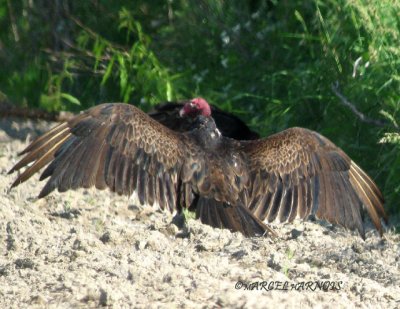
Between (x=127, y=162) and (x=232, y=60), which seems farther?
(x=232, y=60)

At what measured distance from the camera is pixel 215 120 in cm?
732

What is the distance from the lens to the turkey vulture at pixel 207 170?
19.7ft

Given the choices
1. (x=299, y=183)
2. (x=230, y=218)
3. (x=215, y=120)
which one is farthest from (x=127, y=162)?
(x=215, y=120)

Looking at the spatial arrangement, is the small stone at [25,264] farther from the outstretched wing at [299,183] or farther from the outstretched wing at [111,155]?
the outstretched wing at [299,183]

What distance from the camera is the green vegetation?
23.3 feet

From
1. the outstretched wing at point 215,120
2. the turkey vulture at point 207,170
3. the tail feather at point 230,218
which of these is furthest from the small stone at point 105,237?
the outstretched wing at point 215,120

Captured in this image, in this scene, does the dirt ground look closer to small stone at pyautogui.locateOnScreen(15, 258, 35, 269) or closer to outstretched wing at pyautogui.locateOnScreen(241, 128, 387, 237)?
small stone at pyautogui.locateOnScreen(15, 258, 35, 269)

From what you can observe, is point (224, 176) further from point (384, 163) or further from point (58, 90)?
point (58, 90)

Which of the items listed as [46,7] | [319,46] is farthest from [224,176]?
[46,7]

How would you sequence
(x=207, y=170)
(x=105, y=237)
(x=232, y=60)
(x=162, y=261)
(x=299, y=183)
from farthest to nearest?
(x=232, y=60), (x=299, y=183), (x=207, y=170), (x=105, y=237), (x=162, y=261)

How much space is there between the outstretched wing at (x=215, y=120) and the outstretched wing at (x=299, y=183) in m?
0.74

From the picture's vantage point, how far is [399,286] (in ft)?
18.1

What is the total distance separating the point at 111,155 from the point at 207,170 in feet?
1.75

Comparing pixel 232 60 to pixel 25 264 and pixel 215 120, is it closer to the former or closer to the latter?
pixel 215 120
